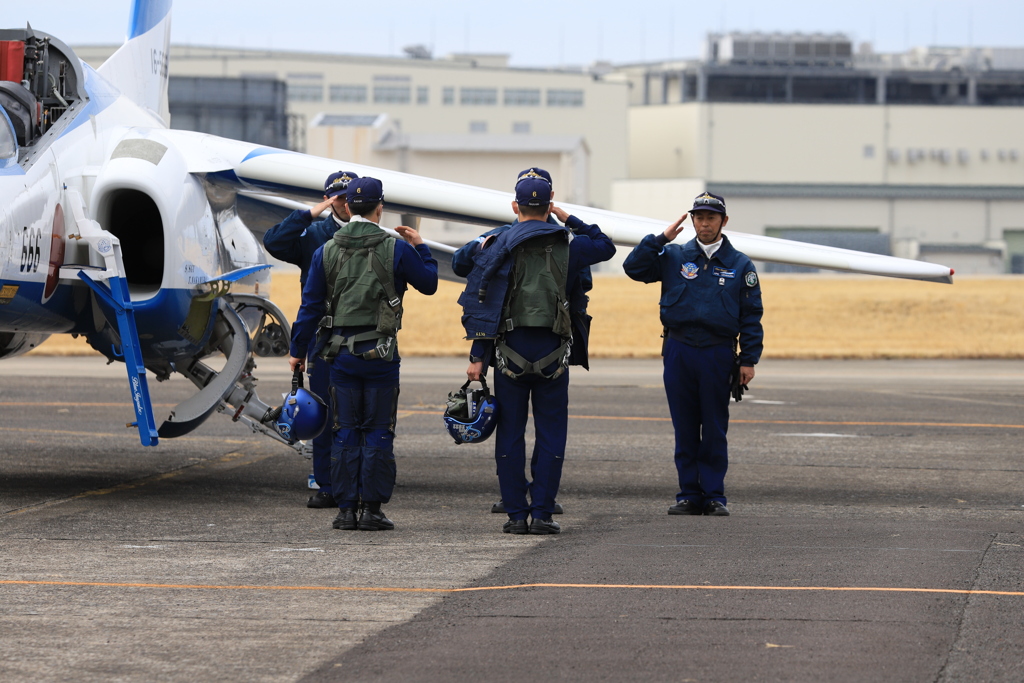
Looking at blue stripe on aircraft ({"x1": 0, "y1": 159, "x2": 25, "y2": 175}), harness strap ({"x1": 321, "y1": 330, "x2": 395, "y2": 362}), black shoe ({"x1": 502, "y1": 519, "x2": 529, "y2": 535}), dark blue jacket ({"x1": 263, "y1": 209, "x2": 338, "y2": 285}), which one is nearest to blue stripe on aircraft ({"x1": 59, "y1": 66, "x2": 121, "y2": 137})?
blue stripe on aircraft ({"x1": 0, "y1": 159, "x2": 25, "y2": 175})

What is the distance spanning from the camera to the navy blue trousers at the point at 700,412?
363 inches

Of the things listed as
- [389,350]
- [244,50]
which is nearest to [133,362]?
[389,350]

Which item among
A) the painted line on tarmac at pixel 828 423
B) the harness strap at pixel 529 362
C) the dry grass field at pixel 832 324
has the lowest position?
the dry grass field at pixel 832 324

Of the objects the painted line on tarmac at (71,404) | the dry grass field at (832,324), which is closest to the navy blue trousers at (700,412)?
the painted line on tarmac at (71,404)

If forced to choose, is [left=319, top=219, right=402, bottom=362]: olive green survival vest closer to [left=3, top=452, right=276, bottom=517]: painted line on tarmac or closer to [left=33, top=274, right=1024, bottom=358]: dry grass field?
[left=3, top=452, right=276, bottom=517]: painted line on tarmac

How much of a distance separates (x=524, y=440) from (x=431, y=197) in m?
3.15

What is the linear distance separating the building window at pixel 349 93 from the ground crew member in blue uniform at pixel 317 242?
298 ft

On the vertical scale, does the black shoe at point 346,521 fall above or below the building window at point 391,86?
below

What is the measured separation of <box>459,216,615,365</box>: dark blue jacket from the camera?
27.1 ft

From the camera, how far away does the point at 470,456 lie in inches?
503

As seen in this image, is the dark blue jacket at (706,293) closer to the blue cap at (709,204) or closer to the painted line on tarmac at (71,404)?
the blue cap at (709,204)

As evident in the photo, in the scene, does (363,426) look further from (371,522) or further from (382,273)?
(382,273)

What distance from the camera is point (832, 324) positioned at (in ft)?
115

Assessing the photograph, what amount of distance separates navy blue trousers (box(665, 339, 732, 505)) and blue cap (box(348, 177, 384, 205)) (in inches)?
90.9
